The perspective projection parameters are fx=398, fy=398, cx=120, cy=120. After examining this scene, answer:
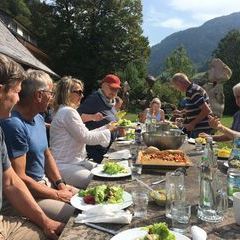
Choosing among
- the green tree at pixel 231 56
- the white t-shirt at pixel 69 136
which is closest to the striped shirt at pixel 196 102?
the white t-shirt at pixel 69 136

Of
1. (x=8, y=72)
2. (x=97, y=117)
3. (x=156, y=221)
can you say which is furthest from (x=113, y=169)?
(x=97, y=117)

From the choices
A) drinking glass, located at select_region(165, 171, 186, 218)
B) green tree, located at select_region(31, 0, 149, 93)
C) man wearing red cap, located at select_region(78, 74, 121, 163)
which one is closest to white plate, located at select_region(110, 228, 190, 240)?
drinking glass, located at select_region(165, 171, 186, 218)

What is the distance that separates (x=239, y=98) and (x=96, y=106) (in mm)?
1861

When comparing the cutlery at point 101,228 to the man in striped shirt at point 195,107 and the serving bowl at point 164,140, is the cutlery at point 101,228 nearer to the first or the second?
the serving bowl at point 164,140

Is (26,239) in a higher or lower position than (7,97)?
lower

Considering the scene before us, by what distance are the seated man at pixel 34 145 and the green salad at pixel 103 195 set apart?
1.49ft

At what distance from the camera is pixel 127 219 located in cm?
206

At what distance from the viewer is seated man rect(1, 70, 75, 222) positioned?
9.29 feet

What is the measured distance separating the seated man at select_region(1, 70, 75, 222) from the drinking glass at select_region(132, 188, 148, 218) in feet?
A: 2.44

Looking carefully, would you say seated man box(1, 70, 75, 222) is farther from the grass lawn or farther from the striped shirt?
the grass lawn

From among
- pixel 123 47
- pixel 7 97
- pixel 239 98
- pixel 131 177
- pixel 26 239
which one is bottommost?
pixel 26 239

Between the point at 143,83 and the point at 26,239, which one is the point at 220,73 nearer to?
the point at 26,239

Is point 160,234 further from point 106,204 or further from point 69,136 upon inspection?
point 69,136

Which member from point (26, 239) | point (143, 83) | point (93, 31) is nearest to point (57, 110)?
point (26, 239)
